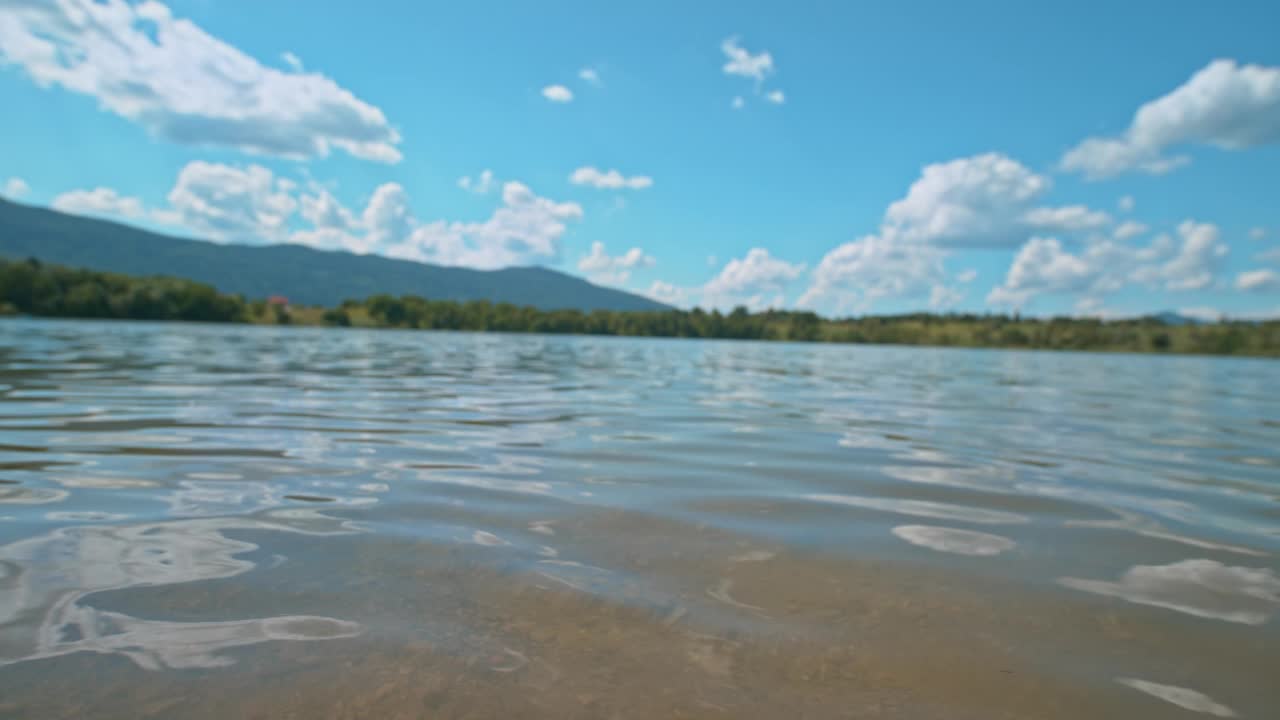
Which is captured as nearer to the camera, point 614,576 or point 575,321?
point 614,576

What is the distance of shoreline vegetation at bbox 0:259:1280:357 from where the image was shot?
10650cm

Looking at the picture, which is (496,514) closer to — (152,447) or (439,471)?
(439,471)

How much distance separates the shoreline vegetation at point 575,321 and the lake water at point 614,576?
12768 centimetres

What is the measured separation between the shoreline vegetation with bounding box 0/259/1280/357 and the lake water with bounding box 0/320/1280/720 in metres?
128

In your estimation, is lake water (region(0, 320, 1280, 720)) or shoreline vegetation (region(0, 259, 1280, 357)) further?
shoreline vegetation (region(0, 259, 1280, 357))

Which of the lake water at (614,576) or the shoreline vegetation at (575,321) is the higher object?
the shoreline vegetation at (575,321)

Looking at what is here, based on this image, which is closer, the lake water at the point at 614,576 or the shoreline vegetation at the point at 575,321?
the lake water at the point at 614,576

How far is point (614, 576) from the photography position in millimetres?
3738

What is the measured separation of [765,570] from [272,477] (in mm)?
4576

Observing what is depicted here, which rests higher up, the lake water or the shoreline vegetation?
the shoreline vegetation

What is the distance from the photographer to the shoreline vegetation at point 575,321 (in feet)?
349

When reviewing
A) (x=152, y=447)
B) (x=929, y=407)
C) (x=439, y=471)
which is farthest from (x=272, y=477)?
(x=929, y=407)

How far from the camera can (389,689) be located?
2.46 m

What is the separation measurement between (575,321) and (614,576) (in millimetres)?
152007
